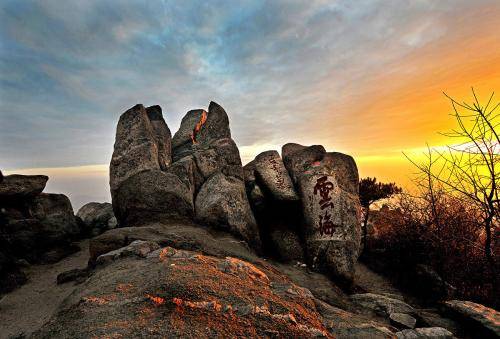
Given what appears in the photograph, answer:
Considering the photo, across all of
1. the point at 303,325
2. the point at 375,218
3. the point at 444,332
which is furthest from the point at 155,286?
the point at 375,218

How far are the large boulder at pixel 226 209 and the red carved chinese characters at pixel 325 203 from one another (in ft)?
9.48

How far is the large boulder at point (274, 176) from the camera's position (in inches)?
557

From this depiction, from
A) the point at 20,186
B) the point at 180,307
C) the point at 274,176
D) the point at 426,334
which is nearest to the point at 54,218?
the point at 20,186

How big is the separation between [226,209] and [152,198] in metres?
3.09

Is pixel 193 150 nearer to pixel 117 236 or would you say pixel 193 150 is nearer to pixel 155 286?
pixel 117 236

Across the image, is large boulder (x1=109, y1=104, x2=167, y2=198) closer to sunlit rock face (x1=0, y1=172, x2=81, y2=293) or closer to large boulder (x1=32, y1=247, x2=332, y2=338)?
sunlit rock face (x1=0, y1=172, x2=81, y2=293)

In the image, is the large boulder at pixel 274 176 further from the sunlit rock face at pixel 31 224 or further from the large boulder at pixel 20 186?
the large boulder at pixel 20 186

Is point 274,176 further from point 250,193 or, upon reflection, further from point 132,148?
point 132,148

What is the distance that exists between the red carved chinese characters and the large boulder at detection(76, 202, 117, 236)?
41.2 feet

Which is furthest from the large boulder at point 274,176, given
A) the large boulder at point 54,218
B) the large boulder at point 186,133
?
the large boulder at point 54,218

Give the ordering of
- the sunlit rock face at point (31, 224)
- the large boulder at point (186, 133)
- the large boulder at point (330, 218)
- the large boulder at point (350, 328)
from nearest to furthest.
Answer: the large boulder at point (350, 328) → the large boulder at point (330, 218) → the sunlit rock face at point (31, 224) → the large boulder at point (186, 133)

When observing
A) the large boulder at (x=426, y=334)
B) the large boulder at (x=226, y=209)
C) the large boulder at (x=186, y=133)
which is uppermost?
the large boulder at (x=186, y=133)

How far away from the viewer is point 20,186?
14000 millimetres

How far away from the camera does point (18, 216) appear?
1359 centimetres
